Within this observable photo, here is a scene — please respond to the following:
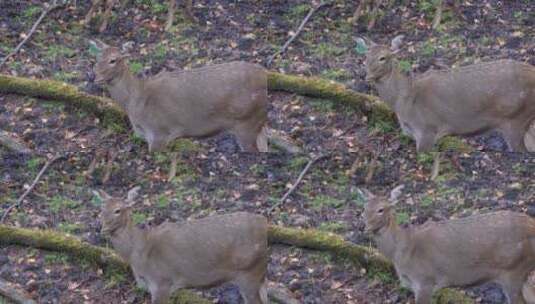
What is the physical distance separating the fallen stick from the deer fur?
1.57m

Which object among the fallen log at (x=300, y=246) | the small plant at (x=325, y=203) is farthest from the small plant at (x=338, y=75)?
the fallen log at (x=300, y=246)

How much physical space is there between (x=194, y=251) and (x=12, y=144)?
3.31 meters

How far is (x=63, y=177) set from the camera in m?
17.6

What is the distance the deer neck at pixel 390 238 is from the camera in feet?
49.8

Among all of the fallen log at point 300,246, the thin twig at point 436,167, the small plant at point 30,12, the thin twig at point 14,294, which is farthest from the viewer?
the small plant at point 30,12

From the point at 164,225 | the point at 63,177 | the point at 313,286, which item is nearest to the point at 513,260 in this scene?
the point at 313,286

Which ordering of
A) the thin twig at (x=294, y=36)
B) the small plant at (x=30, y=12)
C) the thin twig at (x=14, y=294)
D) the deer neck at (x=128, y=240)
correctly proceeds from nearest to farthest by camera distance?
the deer neck at (x=128, y=240)
the thin twig at (x=14, y=294)
the thin twig at (x=294, y=36)
the small plant at (x=30, y=12)

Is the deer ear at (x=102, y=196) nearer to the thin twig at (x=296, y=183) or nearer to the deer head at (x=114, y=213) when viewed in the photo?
the deer head at (x=114, y=213)

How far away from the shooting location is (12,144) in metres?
17.9

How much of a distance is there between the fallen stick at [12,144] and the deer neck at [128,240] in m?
2.75

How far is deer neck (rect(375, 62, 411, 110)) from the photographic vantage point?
642 inches

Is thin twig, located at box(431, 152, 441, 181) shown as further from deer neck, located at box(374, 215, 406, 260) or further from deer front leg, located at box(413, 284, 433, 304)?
deer front leg, located at box(413, 284, 433, 304)

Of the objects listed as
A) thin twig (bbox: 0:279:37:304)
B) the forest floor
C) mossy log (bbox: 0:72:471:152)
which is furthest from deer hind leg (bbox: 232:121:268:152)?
thin twig (bbox: 0:279:37:304)

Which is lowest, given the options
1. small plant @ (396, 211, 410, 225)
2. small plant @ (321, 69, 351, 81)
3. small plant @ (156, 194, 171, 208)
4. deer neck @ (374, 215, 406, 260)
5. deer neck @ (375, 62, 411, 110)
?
small plant @ (156, 194, 171, 208)
